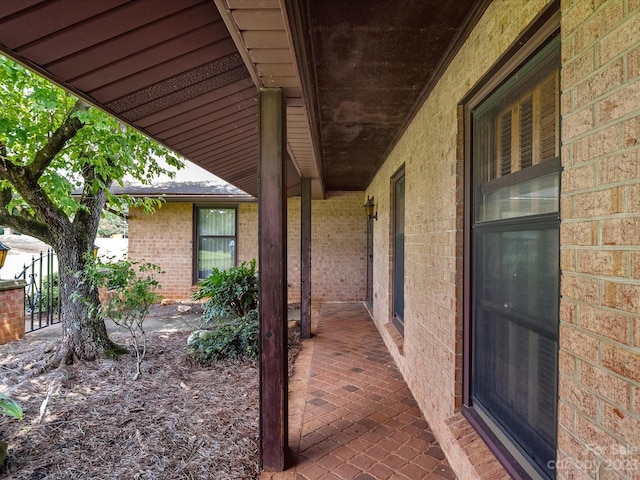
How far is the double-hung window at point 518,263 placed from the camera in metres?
1.37

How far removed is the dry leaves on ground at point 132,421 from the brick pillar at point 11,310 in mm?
817

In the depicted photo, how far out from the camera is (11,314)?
198 inches

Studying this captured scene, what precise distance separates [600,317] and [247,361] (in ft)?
12.6

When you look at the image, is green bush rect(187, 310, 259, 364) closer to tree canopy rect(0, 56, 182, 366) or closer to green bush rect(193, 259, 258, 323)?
green bush rect(193, 259, 258, 323)

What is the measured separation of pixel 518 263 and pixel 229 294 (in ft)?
14.2

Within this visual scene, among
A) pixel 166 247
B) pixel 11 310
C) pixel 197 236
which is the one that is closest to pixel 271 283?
pixel 11 310

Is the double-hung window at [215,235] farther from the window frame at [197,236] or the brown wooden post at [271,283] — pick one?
the brown wooden post at [271,283]

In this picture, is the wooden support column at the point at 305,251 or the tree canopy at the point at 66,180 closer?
the tree canopy at the point at 66,180

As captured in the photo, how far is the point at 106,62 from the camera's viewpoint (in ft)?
6.08

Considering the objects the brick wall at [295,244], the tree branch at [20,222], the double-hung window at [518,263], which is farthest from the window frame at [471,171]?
the brick wall at [295,244]

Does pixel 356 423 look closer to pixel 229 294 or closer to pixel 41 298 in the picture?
Answer: pixel 229 294

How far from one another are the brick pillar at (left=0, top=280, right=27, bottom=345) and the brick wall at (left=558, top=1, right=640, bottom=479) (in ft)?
21.2

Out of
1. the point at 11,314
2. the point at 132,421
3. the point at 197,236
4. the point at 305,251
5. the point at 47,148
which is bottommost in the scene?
the point at 132,421

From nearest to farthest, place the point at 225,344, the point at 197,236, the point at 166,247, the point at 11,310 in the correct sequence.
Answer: the point at 225,344
the point at 11,310
the point at 166,247
the point at 197,236
